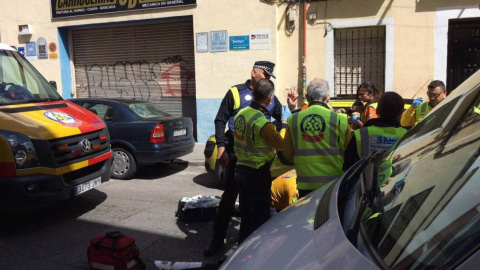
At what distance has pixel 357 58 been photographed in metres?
10.6

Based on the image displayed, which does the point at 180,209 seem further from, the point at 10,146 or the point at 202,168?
the point at 202,168

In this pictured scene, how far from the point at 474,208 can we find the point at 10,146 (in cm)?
458

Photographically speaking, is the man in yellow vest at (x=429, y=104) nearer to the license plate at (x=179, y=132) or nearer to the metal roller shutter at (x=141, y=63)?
the license plate at (x=179, y=132)

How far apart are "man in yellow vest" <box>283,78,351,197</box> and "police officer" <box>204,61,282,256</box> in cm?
86

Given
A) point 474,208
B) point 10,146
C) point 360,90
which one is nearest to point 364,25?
point 360,90

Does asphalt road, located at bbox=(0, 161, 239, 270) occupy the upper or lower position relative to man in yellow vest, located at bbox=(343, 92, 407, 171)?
lower

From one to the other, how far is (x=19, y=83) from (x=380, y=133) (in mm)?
4728

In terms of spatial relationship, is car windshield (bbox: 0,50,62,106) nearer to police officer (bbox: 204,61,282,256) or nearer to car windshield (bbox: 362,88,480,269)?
police officer (bbox: 204,61,282,256)

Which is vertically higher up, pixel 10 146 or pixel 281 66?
pixel 281 66

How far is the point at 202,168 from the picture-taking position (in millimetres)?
9117

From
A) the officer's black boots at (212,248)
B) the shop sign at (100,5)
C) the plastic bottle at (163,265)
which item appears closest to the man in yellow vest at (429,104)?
the officer's black boots at (212,248)

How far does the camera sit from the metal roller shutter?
1248cm

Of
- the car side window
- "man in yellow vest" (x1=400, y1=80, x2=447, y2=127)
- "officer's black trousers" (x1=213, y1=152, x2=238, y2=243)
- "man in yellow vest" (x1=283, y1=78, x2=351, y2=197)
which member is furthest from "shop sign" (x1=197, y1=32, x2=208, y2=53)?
"man in yellow vest" (x1=283, y1=78, x2=351, y2=197)

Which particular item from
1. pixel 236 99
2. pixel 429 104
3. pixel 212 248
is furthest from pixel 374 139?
pixel 429 104
